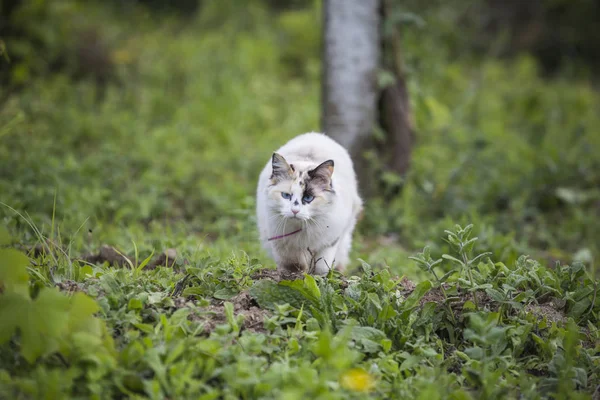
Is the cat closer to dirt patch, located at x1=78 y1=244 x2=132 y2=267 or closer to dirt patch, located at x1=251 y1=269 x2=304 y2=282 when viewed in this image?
dirt patch, located at x1=251 y1=269 x2=304 y2=282

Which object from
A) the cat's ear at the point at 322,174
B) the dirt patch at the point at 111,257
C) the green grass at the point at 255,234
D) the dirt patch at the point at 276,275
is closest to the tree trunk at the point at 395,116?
the green grass at the point at 255,234

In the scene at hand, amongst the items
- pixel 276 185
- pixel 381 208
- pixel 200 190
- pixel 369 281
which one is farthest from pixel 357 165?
pixel 369 281

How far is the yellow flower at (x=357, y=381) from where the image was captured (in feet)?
8.18

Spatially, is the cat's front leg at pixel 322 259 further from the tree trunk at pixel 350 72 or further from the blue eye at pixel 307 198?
the tree trunk at pixel 350 72

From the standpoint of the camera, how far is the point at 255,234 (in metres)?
4.87

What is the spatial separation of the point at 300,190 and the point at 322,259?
2.32 ft

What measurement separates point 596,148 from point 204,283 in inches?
272

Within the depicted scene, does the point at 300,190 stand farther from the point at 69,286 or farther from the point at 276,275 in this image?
the point at 69,286

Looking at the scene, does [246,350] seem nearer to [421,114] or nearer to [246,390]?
[246,390]

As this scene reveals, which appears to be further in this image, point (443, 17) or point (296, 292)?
point (443, 17)

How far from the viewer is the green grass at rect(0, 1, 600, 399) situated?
8.50 ft

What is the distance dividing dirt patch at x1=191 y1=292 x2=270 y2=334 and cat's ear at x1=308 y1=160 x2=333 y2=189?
86 cm

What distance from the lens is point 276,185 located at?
3656 mm

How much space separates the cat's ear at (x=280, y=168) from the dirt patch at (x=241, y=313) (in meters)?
0.82
